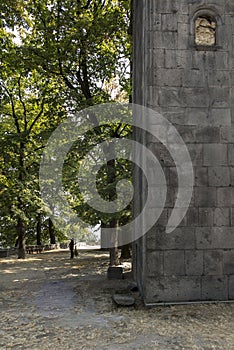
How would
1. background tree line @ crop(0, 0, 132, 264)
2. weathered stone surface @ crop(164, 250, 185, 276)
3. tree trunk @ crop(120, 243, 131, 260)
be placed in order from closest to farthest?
weathered stone surface @ crop(164, 250, 185, 276), background tree line @ crop(0, 0, 132, 264), tree trunk @ crop(120, 243, 131, 260)

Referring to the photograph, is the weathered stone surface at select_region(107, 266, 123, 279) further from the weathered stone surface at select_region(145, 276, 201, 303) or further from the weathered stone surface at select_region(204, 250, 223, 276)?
the weathered stone surface at select_region(204, 250, 223, 276)

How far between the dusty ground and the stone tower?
2.30 feet

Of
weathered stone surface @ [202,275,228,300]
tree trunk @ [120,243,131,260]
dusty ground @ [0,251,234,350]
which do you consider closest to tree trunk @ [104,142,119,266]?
tree trunk @ [120,243,131,260]

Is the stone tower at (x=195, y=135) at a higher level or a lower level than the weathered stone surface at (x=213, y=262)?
higher

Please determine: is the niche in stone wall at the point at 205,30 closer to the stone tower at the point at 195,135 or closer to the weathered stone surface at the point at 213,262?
the stone tower at the point at 195,135

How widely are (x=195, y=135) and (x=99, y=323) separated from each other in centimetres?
507

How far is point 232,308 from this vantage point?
7910 mm

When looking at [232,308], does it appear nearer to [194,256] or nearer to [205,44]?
[194,256]

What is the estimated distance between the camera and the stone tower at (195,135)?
8.36 metres

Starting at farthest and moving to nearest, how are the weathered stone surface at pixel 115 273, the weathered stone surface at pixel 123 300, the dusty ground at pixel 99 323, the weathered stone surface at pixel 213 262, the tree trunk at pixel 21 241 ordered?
1. the tree trunk at pixel 21 241
2. the weathered stone surface at pixel 115 273
3. the weathered stone surface at pixel 213 262
4. the weathered stone surface at pixel 123 300
5. the dusty ground at pixel 99 323

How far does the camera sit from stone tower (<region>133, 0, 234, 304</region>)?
329 inches

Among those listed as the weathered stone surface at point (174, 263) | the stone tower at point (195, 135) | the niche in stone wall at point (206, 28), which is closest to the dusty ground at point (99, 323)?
the stone tower at point (195, 135)

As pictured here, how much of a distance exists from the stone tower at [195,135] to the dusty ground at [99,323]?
0.70 m

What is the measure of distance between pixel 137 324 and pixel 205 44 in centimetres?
713
